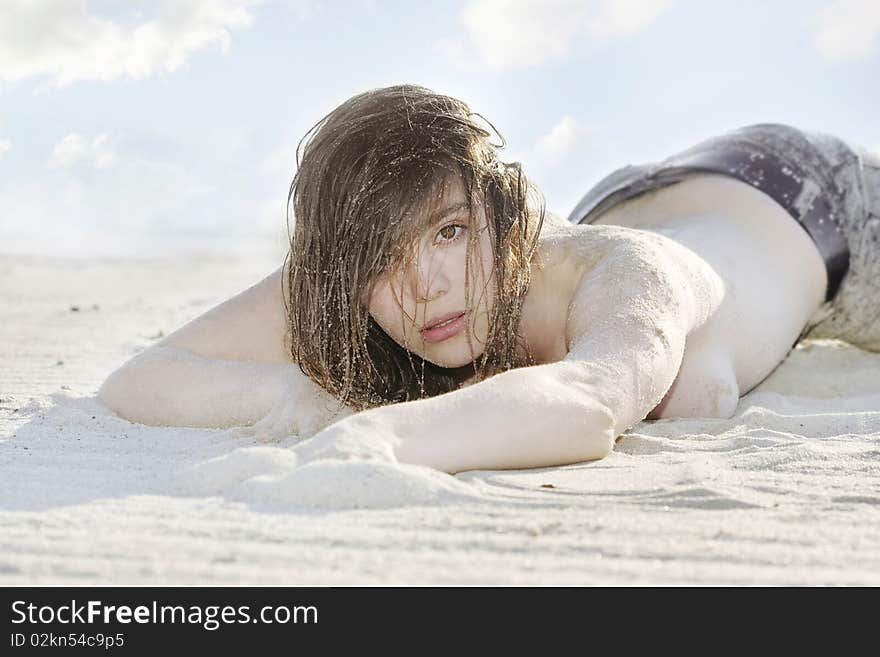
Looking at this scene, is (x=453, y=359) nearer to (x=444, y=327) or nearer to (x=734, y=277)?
(x=444, y=327)

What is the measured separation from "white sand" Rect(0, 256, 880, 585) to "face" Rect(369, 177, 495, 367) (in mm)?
440

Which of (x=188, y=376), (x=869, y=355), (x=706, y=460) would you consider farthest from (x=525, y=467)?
(x=869, y=355)

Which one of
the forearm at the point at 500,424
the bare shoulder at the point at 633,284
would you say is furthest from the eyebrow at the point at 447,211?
the forearm at the point at 500,424

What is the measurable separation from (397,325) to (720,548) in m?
1.21

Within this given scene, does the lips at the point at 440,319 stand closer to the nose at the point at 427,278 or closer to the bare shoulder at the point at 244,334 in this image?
the nose at the point at 427,278

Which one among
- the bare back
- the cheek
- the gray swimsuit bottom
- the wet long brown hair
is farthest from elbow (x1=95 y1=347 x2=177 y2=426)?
the gray swimsuit bottom

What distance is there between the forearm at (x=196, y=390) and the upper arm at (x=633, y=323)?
88 cm

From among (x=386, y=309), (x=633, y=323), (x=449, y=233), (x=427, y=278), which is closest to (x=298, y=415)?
(x=386, y=309)

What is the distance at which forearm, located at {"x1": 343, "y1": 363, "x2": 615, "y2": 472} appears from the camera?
1.94 meters

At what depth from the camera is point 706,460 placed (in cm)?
222

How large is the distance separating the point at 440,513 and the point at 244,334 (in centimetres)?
165

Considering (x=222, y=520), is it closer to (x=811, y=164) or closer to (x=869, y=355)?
(x=811, y=164)

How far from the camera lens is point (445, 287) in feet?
8.11
